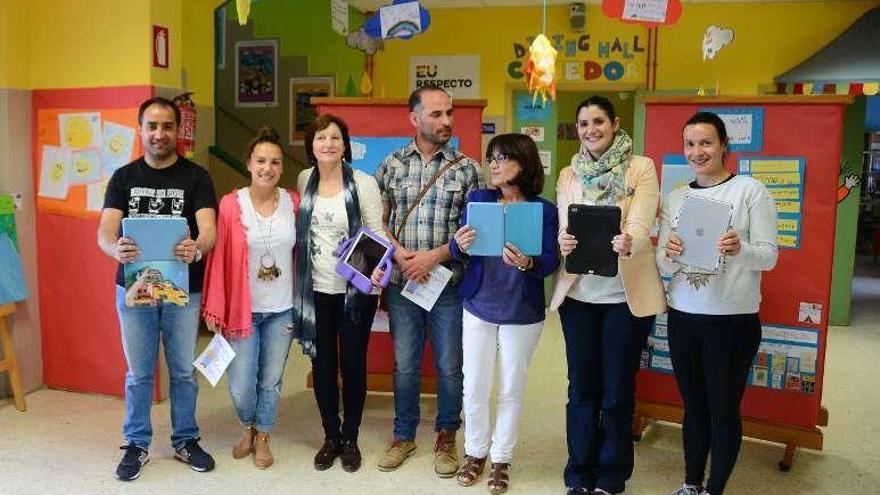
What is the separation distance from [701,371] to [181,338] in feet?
6.39

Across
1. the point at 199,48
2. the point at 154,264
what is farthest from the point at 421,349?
the point at 199,48

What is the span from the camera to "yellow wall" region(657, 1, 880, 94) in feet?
20.1

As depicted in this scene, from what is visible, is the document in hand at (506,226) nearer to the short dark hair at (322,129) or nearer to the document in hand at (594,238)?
the document in hand at (594,238)

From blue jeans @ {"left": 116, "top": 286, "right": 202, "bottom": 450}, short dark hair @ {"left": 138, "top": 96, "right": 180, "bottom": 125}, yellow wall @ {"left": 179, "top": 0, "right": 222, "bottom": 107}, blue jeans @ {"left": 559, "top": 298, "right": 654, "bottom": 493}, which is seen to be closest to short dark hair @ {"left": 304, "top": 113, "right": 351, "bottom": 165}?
short dark hair @ {"left": 138, "top": 96, "right": 180, "bottom": 125}

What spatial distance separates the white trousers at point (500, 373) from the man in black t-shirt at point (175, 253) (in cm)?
106

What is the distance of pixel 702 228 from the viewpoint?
238 centimetres

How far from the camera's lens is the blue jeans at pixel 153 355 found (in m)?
2.81

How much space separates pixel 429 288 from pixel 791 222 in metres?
1.55

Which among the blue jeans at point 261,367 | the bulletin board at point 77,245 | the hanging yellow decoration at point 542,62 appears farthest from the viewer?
the hanging yellow decoration at point 542,62

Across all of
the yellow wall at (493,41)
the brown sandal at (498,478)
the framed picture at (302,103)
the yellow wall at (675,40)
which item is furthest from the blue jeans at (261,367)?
the yellow wall at (675,40)

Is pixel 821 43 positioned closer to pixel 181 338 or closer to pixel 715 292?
pixel 715 292

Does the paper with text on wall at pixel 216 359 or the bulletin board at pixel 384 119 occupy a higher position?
the bulletin board at pixel 384 119

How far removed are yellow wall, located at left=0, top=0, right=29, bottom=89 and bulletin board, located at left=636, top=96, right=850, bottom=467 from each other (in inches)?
120

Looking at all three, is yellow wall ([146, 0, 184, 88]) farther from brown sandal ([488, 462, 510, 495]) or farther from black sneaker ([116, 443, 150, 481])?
brown sandal ([488, 462, 510, 495])
